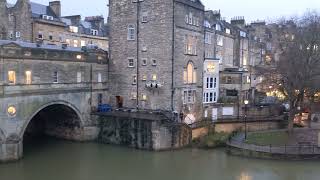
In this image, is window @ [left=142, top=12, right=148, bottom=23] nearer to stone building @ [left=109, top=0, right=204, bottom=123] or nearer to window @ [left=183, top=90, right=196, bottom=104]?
stone building @ [left=109, top=0, right=204, bottom=123]

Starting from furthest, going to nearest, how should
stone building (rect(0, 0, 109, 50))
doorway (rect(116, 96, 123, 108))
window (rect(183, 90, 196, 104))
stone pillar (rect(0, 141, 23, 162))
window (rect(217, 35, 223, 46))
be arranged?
window (rect(217, 35, 223, 46)) → stone building (rect(0, 0, 109, 50)) → doorway (rect(116, 96, 123, 108)) → window (rect(183, 90, 196, 104)) → stone pillar (rect(0, 141, 23, 162))

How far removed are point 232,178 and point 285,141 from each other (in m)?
11.8

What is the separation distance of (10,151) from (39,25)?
26795mm

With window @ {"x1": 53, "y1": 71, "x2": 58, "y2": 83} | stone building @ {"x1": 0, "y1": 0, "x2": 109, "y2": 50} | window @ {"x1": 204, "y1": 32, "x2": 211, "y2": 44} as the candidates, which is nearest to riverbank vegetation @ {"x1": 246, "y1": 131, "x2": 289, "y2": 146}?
window @ {"x1": 204, "y1": 32, "x2": 211, "y2": 44}

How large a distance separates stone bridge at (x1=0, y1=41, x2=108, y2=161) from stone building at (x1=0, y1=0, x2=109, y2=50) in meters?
14.0

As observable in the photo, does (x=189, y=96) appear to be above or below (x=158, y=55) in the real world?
below

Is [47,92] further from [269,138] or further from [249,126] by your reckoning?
[249,126]

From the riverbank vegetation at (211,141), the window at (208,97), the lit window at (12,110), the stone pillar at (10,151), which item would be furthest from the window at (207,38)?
the stone pillar at (10,151)

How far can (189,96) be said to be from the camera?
153ft

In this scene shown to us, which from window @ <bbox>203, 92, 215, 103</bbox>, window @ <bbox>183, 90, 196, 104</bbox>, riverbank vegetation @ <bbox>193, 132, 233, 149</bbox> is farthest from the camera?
window @ <bbox>203, 92, 215, 103</bbox>

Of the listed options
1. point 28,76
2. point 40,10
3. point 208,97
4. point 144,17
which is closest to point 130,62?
point 144,17

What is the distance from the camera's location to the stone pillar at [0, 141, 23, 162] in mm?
34906

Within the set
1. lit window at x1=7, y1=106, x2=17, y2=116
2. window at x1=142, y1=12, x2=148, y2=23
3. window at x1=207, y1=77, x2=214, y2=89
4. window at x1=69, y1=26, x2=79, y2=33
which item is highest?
window at x1=69, y1=26, x2=79, y2=33

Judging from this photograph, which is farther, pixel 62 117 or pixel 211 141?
pixel 62 117
